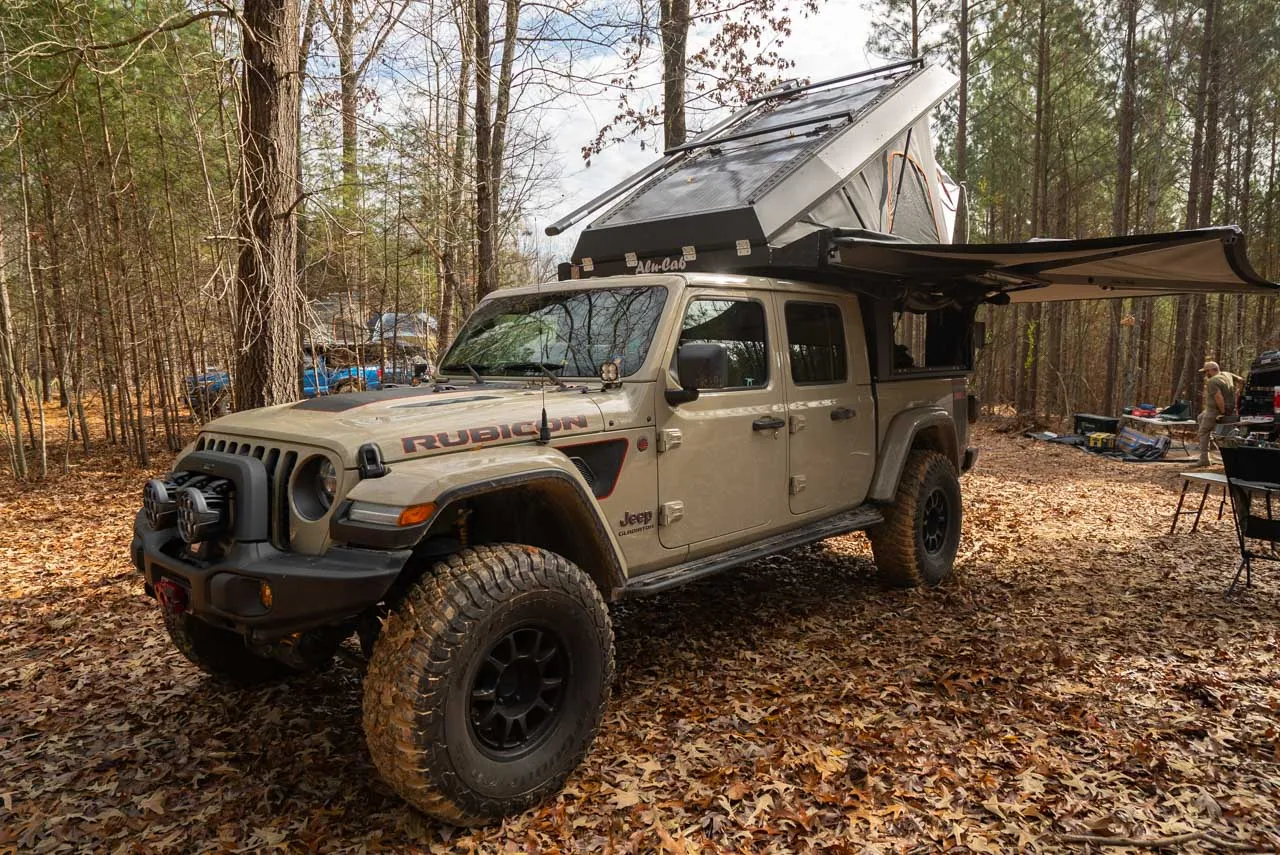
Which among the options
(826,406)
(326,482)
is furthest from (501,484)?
(826,406)

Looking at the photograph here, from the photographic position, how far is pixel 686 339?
11.9ft

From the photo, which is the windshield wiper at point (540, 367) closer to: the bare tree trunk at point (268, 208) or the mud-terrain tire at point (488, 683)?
the mud-terrain tire at point (488, 683)

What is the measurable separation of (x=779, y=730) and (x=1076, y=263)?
3.48 m

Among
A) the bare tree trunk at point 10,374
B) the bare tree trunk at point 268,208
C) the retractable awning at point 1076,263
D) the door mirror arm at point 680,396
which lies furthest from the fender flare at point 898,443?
the bare tree trunk at point 10,374

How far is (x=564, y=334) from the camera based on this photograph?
379 centimetres

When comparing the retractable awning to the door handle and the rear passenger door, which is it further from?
the door handle

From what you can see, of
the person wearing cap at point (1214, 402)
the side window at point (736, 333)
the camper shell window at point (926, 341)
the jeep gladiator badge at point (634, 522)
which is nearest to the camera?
the jeep gladiator badge at point (634, 522)

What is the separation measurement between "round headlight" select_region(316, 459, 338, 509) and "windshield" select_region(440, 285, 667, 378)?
4.26 feet

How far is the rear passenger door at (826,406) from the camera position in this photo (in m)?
4.18

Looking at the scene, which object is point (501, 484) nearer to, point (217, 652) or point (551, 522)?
point (551, 522)

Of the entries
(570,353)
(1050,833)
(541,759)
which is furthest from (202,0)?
(1050,833)

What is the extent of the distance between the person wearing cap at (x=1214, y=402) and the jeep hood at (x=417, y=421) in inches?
422

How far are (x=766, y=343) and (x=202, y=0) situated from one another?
5067 mm

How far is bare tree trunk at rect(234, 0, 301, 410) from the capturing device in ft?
18.5
